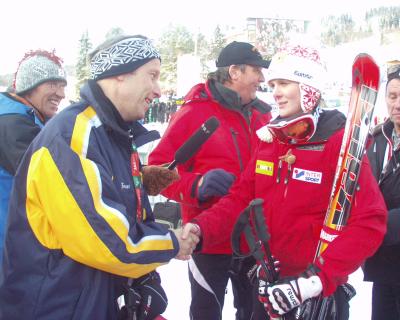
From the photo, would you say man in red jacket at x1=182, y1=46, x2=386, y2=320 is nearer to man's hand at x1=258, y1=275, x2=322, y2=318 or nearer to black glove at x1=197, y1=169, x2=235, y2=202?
man's hand at x1=258, y1=275, x2=322, y2=318

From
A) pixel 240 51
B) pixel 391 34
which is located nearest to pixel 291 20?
pixel 391 34

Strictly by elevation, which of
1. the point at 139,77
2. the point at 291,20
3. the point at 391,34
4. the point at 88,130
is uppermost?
the point at 139,77

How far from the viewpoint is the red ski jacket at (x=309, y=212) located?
74.8 inches

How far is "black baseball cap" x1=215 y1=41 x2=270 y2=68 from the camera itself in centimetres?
293

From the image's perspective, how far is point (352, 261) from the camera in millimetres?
1895

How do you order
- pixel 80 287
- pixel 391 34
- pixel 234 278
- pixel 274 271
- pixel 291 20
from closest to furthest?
pixel 80 287 → pixel 274 271 → pixel 234 278 → pixel 291 20 → pixel 391 34

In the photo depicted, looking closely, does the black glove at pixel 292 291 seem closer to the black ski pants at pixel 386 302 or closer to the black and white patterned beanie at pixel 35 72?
the black ski pants at pixel 386 302

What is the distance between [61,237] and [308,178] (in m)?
1.16

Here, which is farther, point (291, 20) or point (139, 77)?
point (291, 20)

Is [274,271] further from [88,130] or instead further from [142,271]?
[88,130]

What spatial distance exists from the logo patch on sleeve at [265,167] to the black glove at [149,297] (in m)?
0.77

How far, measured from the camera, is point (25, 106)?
2.64 metres

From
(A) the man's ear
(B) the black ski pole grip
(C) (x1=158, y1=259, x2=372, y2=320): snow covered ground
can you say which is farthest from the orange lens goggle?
(C) (x1=158, y1=259, x2=372, y2=320): snow covered ground

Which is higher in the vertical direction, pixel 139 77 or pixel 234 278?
pixel 139 77
